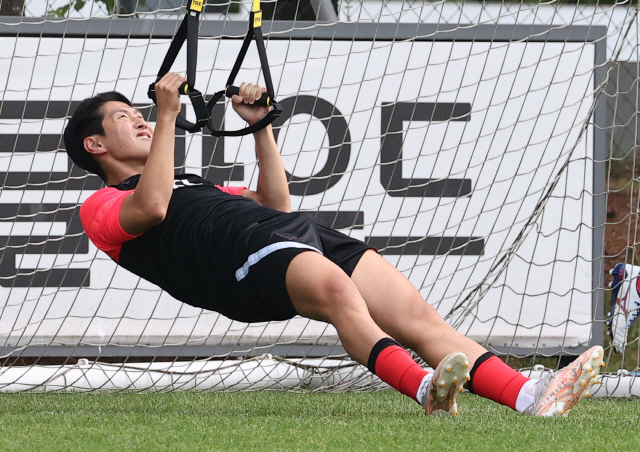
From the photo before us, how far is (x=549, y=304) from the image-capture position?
3.89 m

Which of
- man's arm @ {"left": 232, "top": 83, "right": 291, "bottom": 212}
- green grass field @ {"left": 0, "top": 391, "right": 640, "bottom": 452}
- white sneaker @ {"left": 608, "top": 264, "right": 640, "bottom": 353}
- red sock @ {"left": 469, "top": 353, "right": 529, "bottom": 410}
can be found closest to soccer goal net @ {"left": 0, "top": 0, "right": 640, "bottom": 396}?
A: white sneaker @ {"left": 608, "top": 264, "right": 640, "bottom": 353}

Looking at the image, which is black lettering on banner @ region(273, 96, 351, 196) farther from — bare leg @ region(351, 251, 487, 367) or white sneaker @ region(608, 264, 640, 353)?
bare leg @ region(351, 251, 487, 367)

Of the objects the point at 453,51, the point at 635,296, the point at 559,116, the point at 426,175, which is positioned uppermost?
the point at 453,51

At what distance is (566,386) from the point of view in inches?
76.0

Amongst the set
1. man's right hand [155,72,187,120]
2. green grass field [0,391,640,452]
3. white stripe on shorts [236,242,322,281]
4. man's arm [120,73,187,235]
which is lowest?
green grass field [0,391,640,452]

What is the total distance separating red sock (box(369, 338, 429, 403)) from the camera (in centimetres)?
192

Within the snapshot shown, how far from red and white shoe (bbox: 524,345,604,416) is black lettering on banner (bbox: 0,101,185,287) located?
234cm

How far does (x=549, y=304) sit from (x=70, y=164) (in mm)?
2300

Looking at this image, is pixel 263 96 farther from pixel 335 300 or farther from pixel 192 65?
pixel 335 300

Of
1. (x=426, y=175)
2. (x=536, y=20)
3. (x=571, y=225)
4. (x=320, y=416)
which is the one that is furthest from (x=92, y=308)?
(x=536, y=20)

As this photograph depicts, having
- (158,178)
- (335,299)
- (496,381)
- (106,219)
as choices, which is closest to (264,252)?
(335,299)

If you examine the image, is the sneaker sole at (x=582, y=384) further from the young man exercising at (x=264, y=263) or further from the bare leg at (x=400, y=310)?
the bare leg at (x=400, y=310)

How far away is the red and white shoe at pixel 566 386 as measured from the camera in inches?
74.8

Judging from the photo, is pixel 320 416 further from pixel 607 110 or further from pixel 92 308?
pixel 607 110
